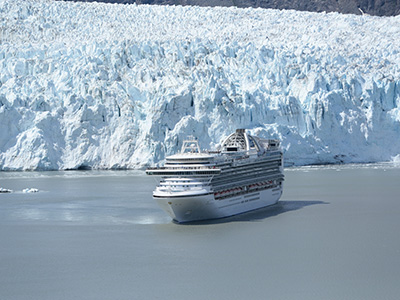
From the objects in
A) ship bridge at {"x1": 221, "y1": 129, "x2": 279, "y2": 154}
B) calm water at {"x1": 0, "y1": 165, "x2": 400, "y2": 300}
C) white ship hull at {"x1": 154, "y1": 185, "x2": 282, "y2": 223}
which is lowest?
calm water at {"x1": 0, "y1": 165, "x2": 400, "y2": 300}

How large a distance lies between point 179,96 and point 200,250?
17.8 m

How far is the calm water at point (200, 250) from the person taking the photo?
10.9m

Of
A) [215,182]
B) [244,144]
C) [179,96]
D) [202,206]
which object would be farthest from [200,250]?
[179,96]

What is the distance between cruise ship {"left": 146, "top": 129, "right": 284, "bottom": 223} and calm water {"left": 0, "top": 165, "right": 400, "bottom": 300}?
0.51 meters

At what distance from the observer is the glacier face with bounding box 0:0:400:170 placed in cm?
3095

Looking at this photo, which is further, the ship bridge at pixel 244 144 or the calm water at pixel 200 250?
the ship bridge at pixel 244 144

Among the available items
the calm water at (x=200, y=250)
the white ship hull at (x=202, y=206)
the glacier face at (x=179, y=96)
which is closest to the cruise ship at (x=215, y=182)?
the white ship hull at (x=202, y=206)

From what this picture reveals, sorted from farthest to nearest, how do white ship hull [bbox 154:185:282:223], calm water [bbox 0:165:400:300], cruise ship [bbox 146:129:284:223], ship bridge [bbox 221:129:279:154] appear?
ship bridge [bbox 221:129:279:154] < cruise ship [bbox 146:129:284:223] < white ship hull [bbox 154:185:282:223] < calm water [bbox 0:165:400:300]

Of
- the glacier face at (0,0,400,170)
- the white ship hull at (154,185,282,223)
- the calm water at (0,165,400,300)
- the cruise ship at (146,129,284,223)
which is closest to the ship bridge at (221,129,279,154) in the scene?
the cruise ship at (146,129,284,223)

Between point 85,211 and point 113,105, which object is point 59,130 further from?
point 85,211

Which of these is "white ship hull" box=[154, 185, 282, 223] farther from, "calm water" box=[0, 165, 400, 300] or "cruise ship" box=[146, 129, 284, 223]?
"calm water" box=[0, 165, 400, 300]

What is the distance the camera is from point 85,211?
20172mm

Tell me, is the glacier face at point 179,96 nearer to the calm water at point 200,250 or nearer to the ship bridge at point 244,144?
the calm water at point 200,250

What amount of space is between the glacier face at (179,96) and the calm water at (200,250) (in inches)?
310
